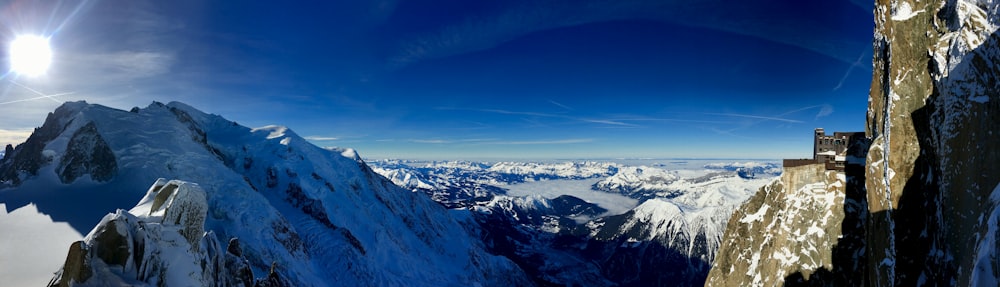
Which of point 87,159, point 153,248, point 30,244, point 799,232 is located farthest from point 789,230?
point 87,159

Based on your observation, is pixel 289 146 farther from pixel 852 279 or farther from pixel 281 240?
pixel 852 279

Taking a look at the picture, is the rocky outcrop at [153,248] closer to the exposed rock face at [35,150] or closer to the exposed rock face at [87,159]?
the exposed rock face at [87,159]

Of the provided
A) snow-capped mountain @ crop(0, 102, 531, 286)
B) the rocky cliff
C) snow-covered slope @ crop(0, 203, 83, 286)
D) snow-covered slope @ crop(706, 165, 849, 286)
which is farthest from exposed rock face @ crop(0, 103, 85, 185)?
snow-covered slope @ crop(706, 165, 849, 286)

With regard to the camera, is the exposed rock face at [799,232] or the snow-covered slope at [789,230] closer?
the exposed rock face at [799,232]

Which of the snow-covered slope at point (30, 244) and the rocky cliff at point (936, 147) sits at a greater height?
the rocky cliff at point (936, 147)

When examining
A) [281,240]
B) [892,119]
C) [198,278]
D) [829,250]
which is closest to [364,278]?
[281,240]

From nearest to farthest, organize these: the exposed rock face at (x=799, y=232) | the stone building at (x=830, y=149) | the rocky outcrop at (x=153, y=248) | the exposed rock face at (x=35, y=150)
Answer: the rocky outcrop at (x=153, y=248)
the exposed rock face at (x=799, y=232)
the stone building at (x=830, y=149)
the exposed rock face at (x=35, y=150)

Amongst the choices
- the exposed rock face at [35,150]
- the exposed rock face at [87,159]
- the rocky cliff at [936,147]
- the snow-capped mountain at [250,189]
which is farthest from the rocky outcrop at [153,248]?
the exposed rock face at [35,150]
